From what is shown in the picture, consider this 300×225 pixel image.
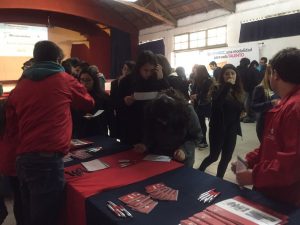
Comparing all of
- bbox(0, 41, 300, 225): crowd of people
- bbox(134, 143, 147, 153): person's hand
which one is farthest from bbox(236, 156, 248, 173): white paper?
bbox(134, 143, 147, 153): person's hand

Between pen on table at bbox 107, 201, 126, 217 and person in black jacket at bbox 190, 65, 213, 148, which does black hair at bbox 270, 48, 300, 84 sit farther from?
person in black jacket at bbox 190, 65, 213, 148

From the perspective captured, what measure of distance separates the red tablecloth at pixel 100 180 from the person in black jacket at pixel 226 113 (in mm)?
1102

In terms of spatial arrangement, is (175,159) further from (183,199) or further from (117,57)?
(117,57)

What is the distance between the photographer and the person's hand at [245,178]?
1166mm

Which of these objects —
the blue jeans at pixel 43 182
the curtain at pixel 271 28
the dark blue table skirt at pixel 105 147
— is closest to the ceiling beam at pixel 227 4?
the curtain at pixel 271 28

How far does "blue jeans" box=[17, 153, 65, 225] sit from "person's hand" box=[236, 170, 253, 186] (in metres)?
0.80

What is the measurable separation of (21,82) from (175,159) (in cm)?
93

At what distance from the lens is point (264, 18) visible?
21.3ft

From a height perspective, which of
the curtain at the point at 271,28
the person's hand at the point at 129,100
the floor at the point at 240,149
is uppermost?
the curtain at the point at 271,28

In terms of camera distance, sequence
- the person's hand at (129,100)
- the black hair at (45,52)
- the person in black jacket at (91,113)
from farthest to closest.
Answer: the person in black jacket at (91,113) → the person's hand at (129,100) → the black hair at (45,52)

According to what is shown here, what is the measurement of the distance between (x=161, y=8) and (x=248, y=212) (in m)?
8.49

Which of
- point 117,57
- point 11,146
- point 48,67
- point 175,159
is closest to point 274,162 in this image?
point 175,159

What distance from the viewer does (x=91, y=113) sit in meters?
2.39

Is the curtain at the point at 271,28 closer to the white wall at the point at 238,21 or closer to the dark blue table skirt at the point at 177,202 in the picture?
the white wall at the point at 238,21
